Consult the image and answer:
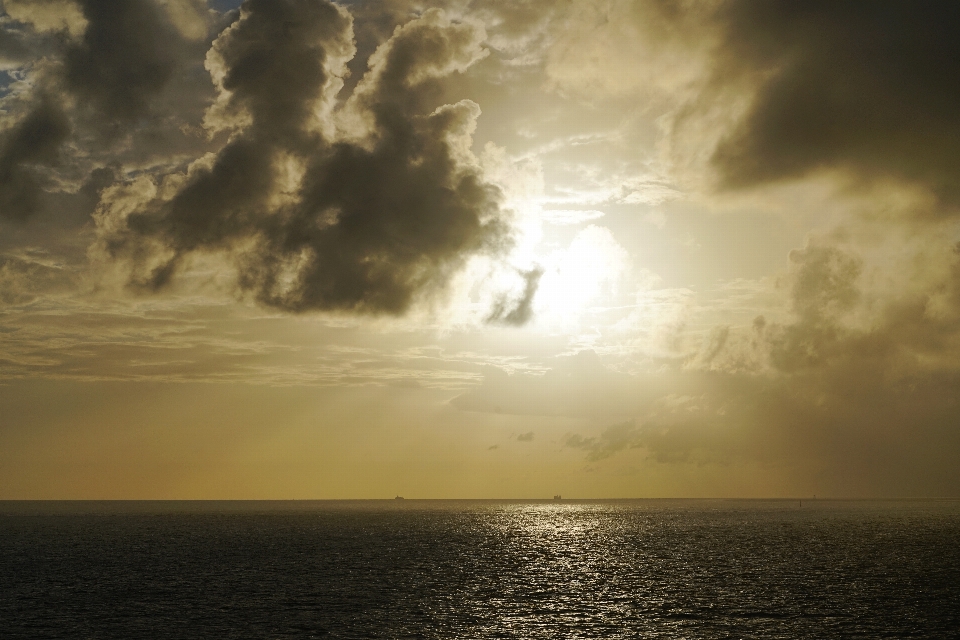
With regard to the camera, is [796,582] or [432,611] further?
[796,582]

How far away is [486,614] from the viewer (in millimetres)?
67000

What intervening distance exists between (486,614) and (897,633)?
3531cm

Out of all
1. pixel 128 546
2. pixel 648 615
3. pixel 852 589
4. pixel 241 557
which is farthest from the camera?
pixel 128 546

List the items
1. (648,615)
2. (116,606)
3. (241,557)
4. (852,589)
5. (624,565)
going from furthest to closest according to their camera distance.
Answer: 1. (241,557)
2. (624,565)
3. (852,589)
4. (116,606)
5. (648,615)

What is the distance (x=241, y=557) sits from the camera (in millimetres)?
124938

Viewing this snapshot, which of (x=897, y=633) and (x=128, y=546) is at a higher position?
(x=897, y=633)

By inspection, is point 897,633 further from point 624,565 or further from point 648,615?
point 624,565

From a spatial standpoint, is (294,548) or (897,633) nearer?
(897,633)

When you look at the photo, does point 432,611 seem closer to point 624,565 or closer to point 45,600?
point 45,600

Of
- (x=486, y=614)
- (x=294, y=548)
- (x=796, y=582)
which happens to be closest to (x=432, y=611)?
(x=486, y=614)

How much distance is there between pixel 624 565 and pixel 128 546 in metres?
108

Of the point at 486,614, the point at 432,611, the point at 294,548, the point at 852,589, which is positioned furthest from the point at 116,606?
the point at 852,589

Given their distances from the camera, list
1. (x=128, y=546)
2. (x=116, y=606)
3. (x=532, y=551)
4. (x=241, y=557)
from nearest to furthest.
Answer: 1. (x=116, y=606)
2. (x=241, y=557)
3. (x=532, y=551)
4. (x=128, y=546)

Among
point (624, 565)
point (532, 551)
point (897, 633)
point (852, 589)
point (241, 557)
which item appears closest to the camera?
point (897, 633)
